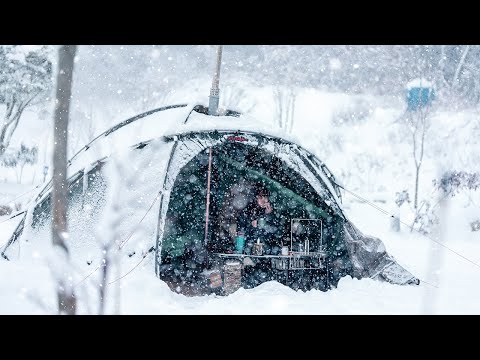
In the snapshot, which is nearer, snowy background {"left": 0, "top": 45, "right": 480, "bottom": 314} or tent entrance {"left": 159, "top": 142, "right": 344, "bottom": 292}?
tent entrance {"left": 159, "top": 142, "right": 344, "bottom": 292}

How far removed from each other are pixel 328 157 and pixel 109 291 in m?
11.9

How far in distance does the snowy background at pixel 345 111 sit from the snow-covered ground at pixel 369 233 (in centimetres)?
5

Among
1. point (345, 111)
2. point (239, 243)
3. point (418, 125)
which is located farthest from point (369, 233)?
point (345, 111)

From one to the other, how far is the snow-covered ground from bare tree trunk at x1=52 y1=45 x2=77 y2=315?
185 mm

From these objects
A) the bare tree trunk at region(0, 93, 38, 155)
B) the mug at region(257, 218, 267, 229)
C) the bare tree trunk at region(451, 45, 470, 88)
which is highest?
the bare tree trunk at region(451, 45, 470, 88)

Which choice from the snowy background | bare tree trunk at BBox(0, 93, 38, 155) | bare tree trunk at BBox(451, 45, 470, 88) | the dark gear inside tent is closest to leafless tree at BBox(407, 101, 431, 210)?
the snowy background

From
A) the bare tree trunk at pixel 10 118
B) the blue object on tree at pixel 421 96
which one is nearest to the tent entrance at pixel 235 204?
the blue object on tree at pixel 421 96

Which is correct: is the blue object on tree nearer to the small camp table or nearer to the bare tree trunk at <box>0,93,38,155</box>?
the small camp table

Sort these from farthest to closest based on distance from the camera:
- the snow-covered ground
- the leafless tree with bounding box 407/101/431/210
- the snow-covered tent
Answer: the leafless tree with bounding box 407/101/431/210
the snow-covered tent
the snow-covered ground

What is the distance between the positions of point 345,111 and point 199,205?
13222mm

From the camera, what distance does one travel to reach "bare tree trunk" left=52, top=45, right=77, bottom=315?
10.4ft

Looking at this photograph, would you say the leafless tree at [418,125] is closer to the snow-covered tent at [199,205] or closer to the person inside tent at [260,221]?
the snow-covered tent at [199,205]
